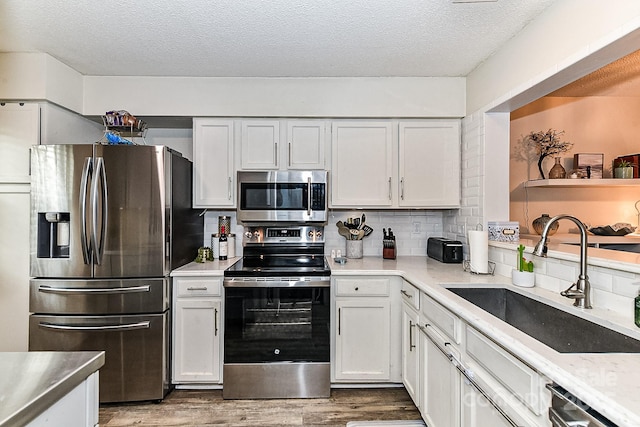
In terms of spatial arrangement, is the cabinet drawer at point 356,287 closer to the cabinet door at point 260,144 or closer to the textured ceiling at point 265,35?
the cabinet door at point 260,144

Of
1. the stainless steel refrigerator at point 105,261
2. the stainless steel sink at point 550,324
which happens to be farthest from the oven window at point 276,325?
the stainless steel sink at point 550,324

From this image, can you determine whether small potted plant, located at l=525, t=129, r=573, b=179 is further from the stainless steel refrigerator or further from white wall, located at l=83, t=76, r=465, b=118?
the stainless steel refrigerator

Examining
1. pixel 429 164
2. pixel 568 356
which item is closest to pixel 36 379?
pixel 568 356

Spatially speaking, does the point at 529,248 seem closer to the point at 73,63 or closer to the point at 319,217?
the point at 319,217

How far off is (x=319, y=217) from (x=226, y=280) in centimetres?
89

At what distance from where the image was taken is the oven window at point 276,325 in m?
2.46

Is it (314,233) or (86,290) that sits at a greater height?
(314,233)

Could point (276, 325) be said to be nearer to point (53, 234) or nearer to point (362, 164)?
point (362, 164)

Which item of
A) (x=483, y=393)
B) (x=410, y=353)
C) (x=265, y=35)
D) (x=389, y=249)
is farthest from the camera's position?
(x=389, y=249)

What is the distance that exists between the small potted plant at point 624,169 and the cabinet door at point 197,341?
380 centimetres

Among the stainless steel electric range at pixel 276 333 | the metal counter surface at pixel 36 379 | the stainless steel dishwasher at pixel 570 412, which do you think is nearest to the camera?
the metal counter surface at pixel 36 379

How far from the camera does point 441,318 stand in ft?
5.77

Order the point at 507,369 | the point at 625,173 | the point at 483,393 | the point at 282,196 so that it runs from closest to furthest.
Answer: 1. the point at 507,369
2. the point at 483,393
3. the point at 282,196
4. the point at 625,173

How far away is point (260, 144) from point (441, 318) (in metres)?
1.96
